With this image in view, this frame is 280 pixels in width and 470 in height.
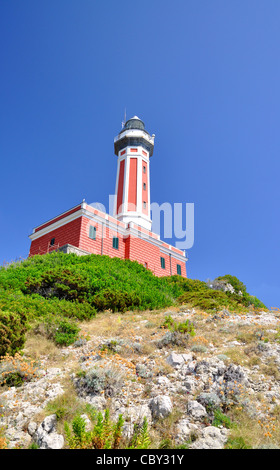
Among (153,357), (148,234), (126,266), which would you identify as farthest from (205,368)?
(148,234)

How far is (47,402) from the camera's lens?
5852 millimetres

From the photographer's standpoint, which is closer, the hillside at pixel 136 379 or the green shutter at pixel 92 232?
the hillside at pixel 136 379

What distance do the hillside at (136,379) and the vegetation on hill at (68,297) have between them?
0.23 feet

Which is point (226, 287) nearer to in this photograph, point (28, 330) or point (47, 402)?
point (28, 330)

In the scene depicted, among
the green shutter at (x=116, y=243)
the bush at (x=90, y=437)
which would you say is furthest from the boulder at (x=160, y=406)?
the green shutter at (x=116, y=243)

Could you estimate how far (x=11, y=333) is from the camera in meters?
8.11

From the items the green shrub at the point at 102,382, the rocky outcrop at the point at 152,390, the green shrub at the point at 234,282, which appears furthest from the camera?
the green shrub at the point at 234,282

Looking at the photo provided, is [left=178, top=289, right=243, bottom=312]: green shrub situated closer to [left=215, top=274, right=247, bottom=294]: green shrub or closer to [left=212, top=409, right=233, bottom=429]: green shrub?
[left=215, top=274, right=247, bottom=294]: green shrub

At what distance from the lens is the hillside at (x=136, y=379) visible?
4.99 m

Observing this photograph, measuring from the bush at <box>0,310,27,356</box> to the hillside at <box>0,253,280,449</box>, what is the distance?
3 cm

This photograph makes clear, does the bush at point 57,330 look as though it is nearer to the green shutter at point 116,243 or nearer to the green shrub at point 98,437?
the green shrub at point 98,437

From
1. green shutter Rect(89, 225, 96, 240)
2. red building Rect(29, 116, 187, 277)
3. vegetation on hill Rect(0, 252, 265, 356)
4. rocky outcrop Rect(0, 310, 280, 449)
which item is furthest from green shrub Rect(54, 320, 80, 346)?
green shutter Rect(89, 225, 96, 240)

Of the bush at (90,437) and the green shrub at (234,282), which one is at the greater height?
the green shrub at (234,282)
